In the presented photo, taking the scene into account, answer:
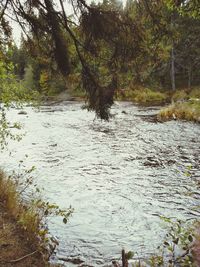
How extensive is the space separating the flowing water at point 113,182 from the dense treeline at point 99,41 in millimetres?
2341

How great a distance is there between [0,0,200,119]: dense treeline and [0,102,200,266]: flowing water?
7.68 ft

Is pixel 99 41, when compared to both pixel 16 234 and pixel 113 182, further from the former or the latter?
pixel 113 182

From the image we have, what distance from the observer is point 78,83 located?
15.0ft

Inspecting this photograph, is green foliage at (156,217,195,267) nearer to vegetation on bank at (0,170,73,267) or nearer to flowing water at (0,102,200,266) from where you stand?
flowing water at (0,102,200,266)

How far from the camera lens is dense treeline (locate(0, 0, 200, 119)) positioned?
13.3ft

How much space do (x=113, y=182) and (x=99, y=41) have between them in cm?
439

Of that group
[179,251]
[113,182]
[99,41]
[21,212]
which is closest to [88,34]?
[99,41]

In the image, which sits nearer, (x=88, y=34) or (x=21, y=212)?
(x=88, y=34)

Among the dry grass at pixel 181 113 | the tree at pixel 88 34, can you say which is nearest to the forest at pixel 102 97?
the tree at pixel 88 34

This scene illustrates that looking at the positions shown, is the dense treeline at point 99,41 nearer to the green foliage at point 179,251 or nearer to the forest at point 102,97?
the forest at point 102,97

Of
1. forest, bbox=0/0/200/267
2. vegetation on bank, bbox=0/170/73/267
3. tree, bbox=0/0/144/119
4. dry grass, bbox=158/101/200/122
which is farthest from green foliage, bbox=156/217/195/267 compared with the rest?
dry grass, bbox=158/101/200/122

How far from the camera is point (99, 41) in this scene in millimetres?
4344

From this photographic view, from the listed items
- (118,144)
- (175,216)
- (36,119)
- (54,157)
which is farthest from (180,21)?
(175,216)

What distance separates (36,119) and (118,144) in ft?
31.8
